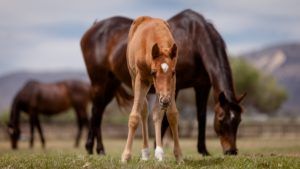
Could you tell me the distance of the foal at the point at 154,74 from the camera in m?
8.14

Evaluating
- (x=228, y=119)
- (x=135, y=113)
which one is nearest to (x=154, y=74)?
(x=135, y=113)

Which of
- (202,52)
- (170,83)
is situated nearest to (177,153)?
(170,83)

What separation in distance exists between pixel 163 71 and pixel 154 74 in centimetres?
19

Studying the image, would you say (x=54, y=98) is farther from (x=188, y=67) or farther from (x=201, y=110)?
(x=188, y=67)

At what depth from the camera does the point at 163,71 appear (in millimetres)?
8133

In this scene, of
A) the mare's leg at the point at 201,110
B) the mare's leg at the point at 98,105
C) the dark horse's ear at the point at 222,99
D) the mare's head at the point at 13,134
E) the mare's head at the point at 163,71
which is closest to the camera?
the mare's head at the point at 163,71

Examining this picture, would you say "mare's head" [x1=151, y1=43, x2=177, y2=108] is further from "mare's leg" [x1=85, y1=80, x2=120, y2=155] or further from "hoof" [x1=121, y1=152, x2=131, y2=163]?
"mare's leg" [x1=85, y1=80, x2=120, y2=155]

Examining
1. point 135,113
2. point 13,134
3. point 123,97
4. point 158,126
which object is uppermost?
point 135,113

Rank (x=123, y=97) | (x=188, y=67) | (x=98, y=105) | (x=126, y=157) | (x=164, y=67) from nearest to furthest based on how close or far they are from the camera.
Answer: (x=164, y=67) → (x=126, y=157) → (x=188, y=67) → (x=98, y=105) → (x=123, y=97)

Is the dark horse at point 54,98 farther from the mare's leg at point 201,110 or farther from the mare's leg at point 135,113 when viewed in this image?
the mare's leg at point 135,113

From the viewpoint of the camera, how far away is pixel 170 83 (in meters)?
8.16

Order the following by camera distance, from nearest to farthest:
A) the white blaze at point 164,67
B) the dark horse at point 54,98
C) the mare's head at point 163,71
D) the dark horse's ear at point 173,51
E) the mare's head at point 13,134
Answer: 1. the mare's head at point 163,71
2. the white blaze at point 164,67
3. the dark horse's ear at point 173,51
4. the mare's head at point 13,134
5. the dark horse at point 54,98

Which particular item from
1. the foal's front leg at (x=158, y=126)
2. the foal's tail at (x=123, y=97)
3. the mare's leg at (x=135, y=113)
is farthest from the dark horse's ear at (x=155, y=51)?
the foal's tail at (x=123, y=97)

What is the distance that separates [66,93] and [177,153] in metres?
25.8
